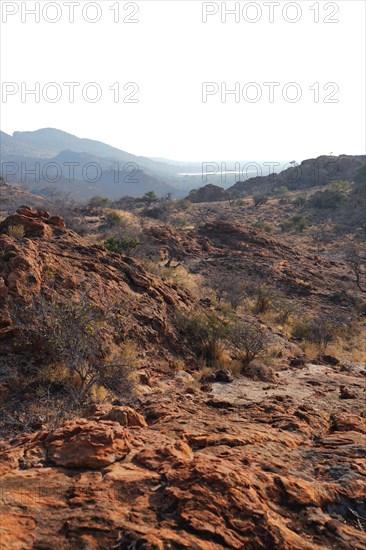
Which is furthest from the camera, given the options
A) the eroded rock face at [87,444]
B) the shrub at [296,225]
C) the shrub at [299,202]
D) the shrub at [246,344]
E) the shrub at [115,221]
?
the shrub at [299,202]

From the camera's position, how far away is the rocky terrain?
2.73 metres

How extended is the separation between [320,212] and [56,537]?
38.9m

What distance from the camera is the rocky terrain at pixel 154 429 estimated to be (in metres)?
2.73

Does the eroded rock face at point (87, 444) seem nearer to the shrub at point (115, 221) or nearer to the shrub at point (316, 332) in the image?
the shrub at point (316, 332)

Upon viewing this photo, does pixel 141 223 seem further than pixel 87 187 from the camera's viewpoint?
No

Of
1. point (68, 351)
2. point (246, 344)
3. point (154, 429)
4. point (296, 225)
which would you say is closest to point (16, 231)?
point (68, 351)

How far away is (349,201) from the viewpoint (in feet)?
128

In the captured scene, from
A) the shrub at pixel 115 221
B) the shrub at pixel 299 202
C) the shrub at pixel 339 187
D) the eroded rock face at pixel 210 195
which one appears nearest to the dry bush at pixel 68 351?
the shrub at pixel 115 221

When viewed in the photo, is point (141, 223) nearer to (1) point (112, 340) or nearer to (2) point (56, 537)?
(1) point (112, 340)

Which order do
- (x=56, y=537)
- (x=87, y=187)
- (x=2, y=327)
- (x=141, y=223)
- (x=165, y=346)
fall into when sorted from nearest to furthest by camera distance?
(x=56, y=537), (x=2, y=327), (x=165, y=346), (x=141, y=223), (x=87, y=187)

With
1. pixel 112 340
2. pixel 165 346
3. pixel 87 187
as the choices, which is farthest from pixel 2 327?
pixel 87 187

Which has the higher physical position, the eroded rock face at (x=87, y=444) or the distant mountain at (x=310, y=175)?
the distant mountain at (x=310, y=175)

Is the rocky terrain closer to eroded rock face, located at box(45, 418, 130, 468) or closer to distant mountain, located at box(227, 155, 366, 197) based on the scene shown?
eroded rock face, located at box(45, 418, 130, 468)

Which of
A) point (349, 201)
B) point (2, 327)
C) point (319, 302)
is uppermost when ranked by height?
point (349, 201)
